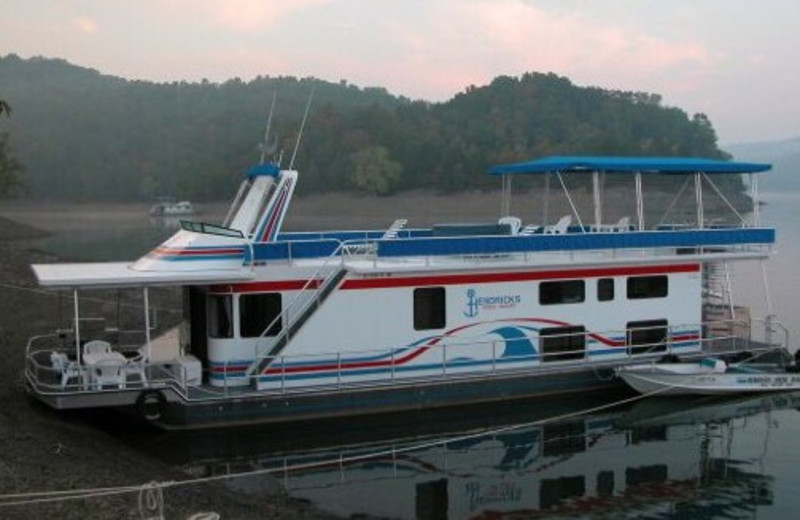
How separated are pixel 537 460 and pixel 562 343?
283 centimetres

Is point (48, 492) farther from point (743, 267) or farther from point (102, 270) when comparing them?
point (743, 267)

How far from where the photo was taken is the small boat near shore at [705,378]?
15.1 m

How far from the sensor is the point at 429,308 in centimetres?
1449

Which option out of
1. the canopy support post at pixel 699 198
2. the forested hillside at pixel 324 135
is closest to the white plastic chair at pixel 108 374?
the canopy support post at pixel 699 198

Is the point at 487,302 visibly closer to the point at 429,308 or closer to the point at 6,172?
the point at 429,308

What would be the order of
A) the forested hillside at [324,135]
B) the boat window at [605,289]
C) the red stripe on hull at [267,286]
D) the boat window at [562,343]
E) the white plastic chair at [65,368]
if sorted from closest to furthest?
1. the white plastic chair at [65,368]
2. the red stripe on hull at [267,286]
3. the boat window at [562,343]
4. the boat window at [605,289]
5. the forested hillside at [324,135]

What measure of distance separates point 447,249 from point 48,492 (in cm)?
746

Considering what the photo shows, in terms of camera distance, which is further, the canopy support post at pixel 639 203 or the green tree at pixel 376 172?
the green tree at pixel 376 172

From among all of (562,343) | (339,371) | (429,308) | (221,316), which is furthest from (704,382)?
(221,316)

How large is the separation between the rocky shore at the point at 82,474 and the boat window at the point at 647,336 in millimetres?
7281

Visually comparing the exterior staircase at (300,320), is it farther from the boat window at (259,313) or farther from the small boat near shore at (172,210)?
the small boat near shore at (172,210)

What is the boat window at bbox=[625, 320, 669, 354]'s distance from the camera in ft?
51.8

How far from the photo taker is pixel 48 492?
8.67 m

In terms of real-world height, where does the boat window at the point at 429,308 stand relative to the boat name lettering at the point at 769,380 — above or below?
above
